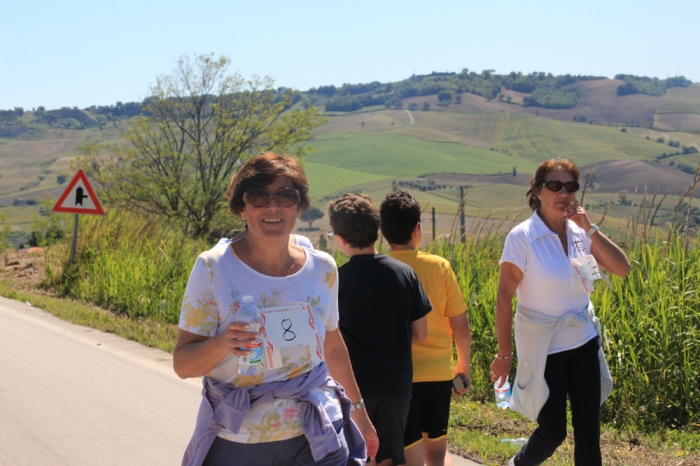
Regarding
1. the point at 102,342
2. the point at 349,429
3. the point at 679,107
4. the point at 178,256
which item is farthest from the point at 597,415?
the point at 679,107

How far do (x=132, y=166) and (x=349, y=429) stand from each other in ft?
68.8

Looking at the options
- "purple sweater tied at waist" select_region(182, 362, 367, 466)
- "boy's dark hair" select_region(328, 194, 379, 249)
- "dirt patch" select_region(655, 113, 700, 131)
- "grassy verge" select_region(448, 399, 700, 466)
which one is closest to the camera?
"purple sweater tied at waist" select_region(182, 362, 367, 466)

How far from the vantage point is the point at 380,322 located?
3.80 metres

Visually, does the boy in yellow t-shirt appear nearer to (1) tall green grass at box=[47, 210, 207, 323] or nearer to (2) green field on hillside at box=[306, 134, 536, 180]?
(1) tall green grass at box=[47, 210, 207, 323]

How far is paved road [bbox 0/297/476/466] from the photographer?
5270 mm

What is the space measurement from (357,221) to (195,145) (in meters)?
20.8

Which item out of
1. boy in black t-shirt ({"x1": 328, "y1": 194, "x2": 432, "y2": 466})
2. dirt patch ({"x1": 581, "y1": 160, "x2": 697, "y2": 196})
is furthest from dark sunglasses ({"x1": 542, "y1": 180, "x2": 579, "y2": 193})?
dirt patch ({"x1": 581, "y1": 160, "x2": 697, "y2": 196})

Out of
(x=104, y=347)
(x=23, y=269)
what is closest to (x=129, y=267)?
(x=104, y=347)

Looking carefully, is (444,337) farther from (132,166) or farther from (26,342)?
(132,166)

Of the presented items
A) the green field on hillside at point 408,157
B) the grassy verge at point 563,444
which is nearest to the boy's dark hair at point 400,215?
the grassy verge at point 563,444

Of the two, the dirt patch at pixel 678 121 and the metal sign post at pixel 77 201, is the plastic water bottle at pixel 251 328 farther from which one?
the dirt patch at pixel 678 121

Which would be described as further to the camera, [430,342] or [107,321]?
[107,321]

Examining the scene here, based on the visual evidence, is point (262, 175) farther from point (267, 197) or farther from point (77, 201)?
point (77, 201)

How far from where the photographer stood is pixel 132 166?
2277cm
